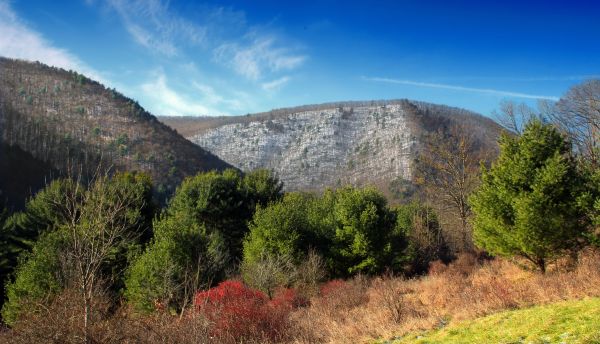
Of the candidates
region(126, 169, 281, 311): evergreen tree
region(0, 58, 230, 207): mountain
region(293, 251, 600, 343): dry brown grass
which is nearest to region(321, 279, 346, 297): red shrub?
region(293, 251, 600, 343): dry brown grass

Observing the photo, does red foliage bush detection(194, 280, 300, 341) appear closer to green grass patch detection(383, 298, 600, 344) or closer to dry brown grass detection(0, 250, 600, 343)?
dry brown grass detection(0, 250, 600, 343)

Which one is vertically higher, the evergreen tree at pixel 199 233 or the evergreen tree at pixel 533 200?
the evergreen tree at pixel 533 200

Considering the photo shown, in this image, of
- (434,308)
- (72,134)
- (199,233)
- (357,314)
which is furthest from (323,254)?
(72,134)

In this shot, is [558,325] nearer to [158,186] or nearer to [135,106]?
[158,186]

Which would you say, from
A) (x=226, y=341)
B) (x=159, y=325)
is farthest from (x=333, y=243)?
(x=159, y=325)

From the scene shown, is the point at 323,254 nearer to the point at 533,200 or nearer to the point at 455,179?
the point at 455,179

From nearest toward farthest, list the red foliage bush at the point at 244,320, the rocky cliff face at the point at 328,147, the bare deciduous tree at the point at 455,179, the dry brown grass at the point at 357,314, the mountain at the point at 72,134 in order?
the dry brown grass at the point at 357,314, the red foliage bush at the point at 244,320, the bare deciduous tree at the point at 455,179, the mountain at the point at 72,134, the rocky cliff face at the point at 328,147

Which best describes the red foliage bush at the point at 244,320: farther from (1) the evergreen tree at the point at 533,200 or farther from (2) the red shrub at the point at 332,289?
(1) the evergreen tree at the point at 533,200

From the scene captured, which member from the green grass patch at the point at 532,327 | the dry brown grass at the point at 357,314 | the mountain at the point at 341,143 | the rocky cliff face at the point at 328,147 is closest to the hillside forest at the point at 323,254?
the dry brown grass at the point at 357,314
